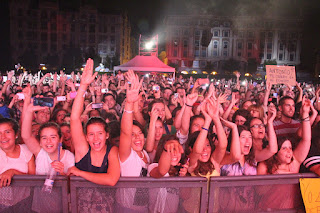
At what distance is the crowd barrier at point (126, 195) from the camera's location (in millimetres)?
2488

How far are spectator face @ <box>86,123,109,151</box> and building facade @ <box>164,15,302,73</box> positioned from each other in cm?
7626

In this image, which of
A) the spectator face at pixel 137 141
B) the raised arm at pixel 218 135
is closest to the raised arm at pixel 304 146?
the raised arm at pixel 218 135

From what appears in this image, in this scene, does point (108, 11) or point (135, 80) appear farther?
point (108, 11)

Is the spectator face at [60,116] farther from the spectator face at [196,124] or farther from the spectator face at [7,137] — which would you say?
→ the spectator face at [196,124]

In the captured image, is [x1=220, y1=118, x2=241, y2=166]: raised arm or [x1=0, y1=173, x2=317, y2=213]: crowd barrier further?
[x1=220, y1=118, x2=241, y2=166]: raised arm

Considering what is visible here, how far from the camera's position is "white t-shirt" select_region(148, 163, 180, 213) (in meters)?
2.52

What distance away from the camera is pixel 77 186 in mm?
2484

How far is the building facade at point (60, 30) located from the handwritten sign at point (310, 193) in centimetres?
6810

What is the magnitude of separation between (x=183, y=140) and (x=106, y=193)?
80.0 inches

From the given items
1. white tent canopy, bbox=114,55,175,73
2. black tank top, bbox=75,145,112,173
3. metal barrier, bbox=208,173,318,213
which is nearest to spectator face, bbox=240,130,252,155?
metal barrier, bbox=208,173,318,213

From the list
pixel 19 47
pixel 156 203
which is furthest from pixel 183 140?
pixel 19 47

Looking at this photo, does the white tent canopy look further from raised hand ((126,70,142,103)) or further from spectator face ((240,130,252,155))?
raised hand ((126,70,142,103))

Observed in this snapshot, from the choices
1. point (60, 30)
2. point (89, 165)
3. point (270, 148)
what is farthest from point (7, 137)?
point (60, 30)

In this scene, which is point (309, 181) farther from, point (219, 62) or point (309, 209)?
point (219, 62)
